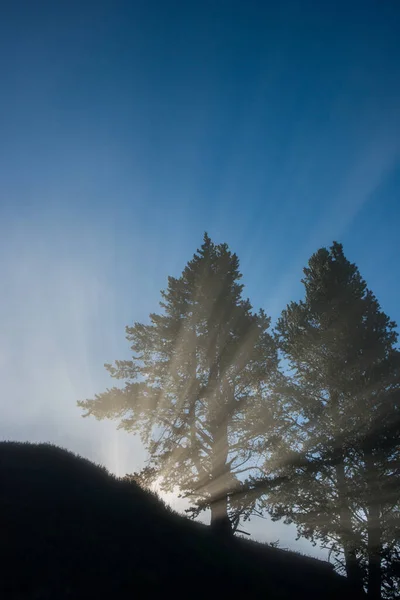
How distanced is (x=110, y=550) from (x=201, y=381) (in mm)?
8885

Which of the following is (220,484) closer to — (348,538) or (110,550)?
(348,538)

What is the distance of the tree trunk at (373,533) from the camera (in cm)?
852

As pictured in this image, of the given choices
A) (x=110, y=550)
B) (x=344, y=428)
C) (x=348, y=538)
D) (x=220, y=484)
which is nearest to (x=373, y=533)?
(x=348, y=538)

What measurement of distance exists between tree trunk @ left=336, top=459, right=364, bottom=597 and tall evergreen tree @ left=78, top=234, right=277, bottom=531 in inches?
149

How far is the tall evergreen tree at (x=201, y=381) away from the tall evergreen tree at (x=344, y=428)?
198 centimetres

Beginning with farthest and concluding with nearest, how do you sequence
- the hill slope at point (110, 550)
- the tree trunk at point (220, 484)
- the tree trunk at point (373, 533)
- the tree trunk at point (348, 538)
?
the tree trunk at point (220, 484)
the tree trunk at point (348, 538)
the tree trunk at point (373, 533)
the hill slope at point (110, 550)

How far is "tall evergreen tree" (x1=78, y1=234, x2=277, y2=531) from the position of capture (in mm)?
13812

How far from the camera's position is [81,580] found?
5984 mm

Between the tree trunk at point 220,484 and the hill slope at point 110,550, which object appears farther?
the tree trunk at point 220,484

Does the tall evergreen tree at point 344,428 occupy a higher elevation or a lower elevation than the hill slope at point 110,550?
higher

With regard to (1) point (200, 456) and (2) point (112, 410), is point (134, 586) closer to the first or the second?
(1) point (200, 456)

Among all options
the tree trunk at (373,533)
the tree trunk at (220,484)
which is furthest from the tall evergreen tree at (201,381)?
the tree trunk at (373,533)

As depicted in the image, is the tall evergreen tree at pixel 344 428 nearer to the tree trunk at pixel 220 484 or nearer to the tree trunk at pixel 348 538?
Answer: the tree trunk at pixel 348 538

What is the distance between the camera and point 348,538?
367 inches
